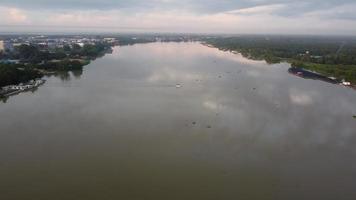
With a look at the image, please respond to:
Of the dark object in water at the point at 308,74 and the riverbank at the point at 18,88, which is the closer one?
the riverbank at the point at 18,88

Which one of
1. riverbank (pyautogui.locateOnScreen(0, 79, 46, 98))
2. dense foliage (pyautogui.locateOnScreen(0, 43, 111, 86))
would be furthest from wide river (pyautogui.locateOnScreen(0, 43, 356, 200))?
dense foliage (pyautogui.locateOnScreen(0, 43, 111, 86))

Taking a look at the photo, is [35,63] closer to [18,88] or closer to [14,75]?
[14,75]

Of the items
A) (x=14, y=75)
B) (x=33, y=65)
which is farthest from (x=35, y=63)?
(x=14, y=75)

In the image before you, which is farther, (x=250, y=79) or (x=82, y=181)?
(x=250, y=79)

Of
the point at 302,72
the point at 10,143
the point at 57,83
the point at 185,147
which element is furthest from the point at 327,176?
the point at 302,72

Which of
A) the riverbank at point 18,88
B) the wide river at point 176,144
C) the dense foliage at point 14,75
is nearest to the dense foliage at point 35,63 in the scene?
the dense foliage at point 14,75

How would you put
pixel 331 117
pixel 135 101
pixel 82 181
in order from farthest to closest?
pixel 135 101, pixel 331 117, pixel 82 181

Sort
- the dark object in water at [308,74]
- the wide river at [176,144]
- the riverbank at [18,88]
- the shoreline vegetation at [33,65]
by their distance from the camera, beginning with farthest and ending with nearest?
the dark object in water at [308,74] < the shoreline vegetation at [33,65] < the riverbank at [18,88] < the wide river at [176,144]

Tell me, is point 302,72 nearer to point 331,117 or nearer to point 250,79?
point 250,79

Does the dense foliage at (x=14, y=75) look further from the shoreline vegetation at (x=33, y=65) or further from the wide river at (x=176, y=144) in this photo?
the wide river at (x=176, y=144)
